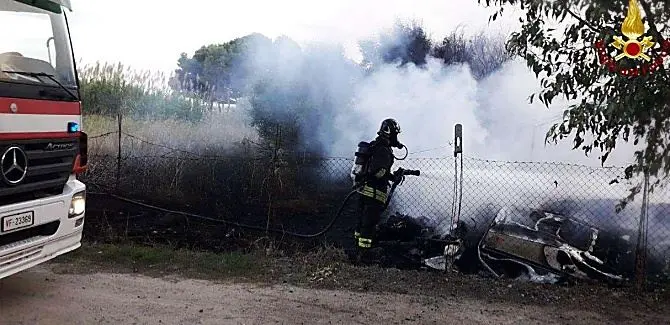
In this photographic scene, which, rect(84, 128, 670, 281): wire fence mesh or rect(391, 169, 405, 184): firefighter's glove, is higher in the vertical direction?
rect(391, 169, 405, 184): firefighter's glove

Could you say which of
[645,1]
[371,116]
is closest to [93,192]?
[371,116]

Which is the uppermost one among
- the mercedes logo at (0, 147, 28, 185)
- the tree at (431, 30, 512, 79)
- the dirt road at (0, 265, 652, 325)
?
the tree at (431, 30, 512, 79)

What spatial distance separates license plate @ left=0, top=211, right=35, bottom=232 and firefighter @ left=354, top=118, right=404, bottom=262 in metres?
3.15

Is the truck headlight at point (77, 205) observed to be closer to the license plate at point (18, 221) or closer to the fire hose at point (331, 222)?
the license plate at point (18, 221)

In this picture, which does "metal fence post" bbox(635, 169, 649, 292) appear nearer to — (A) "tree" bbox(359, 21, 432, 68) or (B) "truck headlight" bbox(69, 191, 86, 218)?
(B) "truck headlight" bbox(69, 191, 86, 218)

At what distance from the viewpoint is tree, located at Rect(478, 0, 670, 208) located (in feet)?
12.5

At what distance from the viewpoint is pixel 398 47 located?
11875 millimetres

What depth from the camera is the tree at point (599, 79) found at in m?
3.80

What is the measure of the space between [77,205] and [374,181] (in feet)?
9.30

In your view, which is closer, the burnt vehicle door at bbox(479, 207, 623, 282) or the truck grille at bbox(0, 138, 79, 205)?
the truck grille at bbox(0, 138, 79, 205)

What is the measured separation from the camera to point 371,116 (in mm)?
11297

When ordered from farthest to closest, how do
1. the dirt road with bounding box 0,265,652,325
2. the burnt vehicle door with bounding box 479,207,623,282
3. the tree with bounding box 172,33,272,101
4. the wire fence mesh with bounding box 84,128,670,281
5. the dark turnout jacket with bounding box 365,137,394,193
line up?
1. the tree with bounding box 172,33,272,101
2. the wire fence mesh with bounding box 84,128,670,281
3. the dark turnout jacket with bounding box 365,137,394,193
4. the burnt vehicle door with bounding box 479,207,623,282
5. the dirt road with bounding box 0,265,652,325

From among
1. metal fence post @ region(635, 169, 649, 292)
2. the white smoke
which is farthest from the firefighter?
the white smoke

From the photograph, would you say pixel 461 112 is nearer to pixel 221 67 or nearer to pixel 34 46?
pixel 221 67
